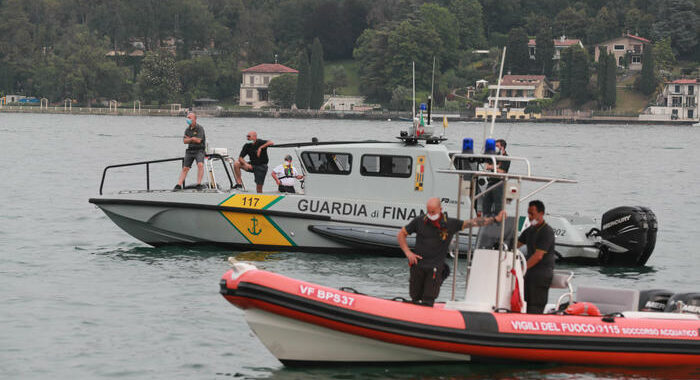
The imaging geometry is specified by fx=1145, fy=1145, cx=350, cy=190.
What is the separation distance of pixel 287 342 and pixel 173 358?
2059 mm

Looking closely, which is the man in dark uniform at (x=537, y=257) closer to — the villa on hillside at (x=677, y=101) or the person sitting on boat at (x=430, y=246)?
the person sitting on boat at (x=430, y=246)

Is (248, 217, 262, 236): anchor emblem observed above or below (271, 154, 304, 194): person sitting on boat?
below

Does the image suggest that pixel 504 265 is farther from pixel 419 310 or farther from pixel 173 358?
pixel 173 358

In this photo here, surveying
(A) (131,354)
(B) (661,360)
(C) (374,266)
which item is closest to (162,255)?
(C) (374,266)

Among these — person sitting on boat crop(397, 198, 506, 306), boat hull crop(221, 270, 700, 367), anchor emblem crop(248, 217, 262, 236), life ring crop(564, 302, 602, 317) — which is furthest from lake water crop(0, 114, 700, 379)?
person sitting on boat crop(397, 198, 506, 306)

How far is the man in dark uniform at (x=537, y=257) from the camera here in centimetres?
1387

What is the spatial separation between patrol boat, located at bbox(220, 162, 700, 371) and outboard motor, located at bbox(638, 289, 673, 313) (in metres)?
0.90

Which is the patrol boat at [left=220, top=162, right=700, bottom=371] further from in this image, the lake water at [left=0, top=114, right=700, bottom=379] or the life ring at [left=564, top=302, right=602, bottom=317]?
the lake water at [left=0, top=114, right=700, bottom=379]

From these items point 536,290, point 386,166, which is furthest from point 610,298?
point 386,166

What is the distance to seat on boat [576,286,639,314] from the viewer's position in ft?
49.6

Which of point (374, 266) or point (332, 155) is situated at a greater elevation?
point (332, 155)

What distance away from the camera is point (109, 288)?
64.6 feet

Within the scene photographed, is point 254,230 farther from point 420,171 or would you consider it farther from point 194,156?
point 420,171

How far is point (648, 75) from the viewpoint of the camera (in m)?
198
